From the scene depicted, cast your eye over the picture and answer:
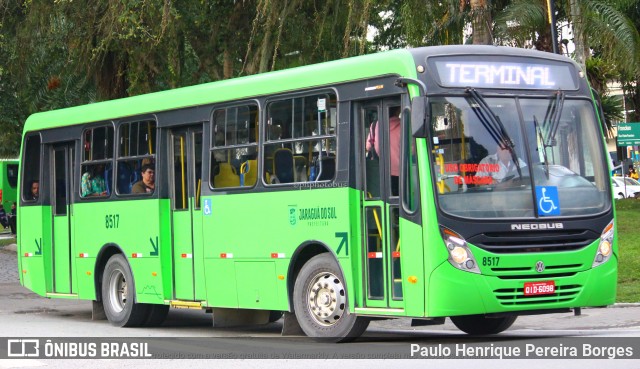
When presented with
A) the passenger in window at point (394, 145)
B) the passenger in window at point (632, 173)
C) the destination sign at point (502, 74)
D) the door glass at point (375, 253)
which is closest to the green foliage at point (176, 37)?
the destination sign at point (502, 74)

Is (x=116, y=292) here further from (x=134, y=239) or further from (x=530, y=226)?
(x=530, y=226)

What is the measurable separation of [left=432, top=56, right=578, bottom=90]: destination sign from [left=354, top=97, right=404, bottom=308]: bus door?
0.58 metres

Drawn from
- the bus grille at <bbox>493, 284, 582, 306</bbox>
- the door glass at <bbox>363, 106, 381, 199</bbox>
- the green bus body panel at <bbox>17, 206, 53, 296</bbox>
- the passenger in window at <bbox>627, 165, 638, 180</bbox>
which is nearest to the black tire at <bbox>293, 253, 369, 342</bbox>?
the door glass at <bbox>363, 106, 381, 199</bbox>

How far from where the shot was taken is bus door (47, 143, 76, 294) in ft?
59.2

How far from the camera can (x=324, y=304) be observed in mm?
13086

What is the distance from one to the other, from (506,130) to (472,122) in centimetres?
37

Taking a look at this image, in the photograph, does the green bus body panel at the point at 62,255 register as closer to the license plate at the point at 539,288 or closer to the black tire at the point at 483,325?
the black tire at the point at 483,325

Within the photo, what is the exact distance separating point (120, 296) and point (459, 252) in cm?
684

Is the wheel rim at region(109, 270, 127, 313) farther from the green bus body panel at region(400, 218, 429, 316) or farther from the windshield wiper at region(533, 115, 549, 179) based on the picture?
the windshield wiper at region(533, 115, 549, 179)

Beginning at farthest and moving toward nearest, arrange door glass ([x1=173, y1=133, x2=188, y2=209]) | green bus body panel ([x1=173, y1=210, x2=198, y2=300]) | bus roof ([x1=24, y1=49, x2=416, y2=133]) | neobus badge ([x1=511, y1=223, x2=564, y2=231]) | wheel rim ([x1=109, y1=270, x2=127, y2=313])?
wheel rim ([x1=109, y1=270, x2=127, y2=313]) → door glass ([x1=173, y1=133, x2=188, y2=209]) → green bus body panel ([x1=173, y1=210, x2=198, y2=300]) → bus roof ([x1=24, y1=49, x2=416, y2=133]) → neobus badge ([x1=511, y1=223, x2=564, y2=231])

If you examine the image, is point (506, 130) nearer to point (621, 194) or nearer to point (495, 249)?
point (495, 249)

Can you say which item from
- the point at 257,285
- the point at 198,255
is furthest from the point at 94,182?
the point at 257,285

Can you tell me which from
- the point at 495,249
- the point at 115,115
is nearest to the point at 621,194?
the point at 115,115

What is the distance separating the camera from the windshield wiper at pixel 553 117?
1234 cm
